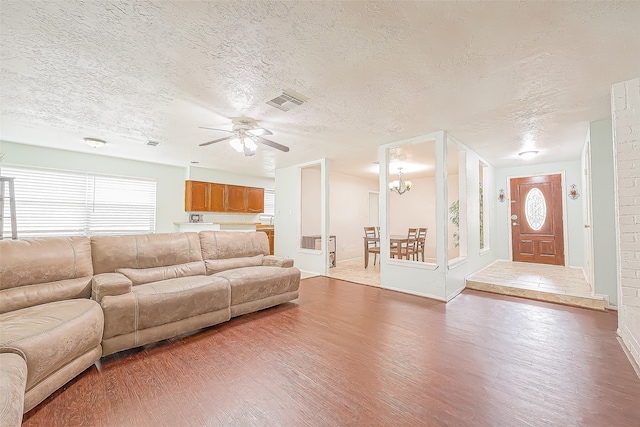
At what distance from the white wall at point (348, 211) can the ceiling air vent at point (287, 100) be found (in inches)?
161

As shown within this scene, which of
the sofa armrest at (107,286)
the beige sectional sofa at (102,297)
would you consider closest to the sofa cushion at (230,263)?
the beige sectional sofa at (102,297)

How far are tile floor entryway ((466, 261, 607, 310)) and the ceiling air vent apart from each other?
398 cm

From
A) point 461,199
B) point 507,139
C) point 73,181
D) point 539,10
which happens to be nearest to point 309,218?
point 461,199

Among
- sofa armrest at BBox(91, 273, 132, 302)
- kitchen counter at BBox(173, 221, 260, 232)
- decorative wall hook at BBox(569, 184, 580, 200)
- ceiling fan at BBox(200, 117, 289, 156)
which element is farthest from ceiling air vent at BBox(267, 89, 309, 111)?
decorative wall hook at BBox(569, 184, 580, 200)

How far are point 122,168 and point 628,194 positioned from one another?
306 inches

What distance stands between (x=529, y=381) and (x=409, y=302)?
1.79 metres

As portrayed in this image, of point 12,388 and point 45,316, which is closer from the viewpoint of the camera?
point 12,388

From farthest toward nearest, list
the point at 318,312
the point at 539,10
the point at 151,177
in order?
the point at 151,177, the point at 318,312, the point at 539,10

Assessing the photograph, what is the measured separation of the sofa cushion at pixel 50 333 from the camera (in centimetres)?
148

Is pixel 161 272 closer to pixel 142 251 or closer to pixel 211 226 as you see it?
pixel 142 251

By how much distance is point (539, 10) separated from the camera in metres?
1.57

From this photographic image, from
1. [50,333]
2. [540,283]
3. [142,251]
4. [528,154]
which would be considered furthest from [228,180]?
[540,283]

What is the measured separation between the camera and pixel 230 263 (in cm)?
352

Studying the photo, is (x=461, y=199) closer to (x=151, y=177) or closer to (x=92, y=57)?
(x=92, y=57)
